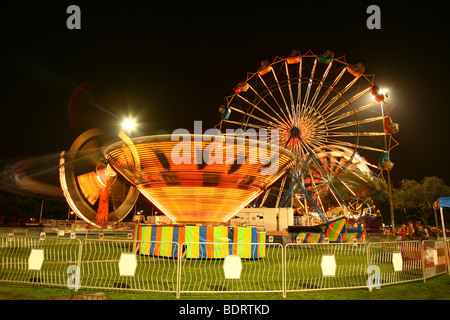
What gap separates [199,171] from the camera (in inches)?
380

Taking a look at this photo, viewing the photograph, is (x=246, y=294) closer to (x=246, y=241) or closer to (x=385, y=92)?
(x=246, y=241)

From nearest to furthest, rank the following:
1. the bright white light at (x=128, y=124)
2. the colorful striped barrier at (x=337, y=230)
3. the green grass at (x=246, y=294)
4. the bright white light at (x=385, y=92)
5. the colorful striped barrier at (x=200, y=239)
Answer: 1. the green grass at (x=246, y=294)
2. the colorful striped barrier at (x=200, y=239)
3. the bright white light at (x=128, y=124)
4. the colorful striped barrier at (x=337, y=230)
5. the bright white light at (x=385, y=92)

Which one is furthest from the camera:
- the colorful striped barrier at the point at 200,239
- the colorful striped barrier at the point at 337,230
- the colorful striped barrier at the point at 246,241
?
the colorful striped barrier at the point at 337,230

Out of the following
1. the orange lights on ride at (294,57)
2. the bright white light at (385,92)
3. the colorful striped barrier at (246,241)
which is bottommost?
the colorful striped barrier at (246,241)

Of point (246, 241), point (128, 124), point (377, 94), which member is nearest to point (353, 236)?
point (377, 94)

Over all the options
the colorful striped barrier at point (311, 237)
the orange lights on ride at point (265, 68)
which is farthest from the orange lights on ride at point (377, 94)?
the colorful striped barrier at point (311, 237)

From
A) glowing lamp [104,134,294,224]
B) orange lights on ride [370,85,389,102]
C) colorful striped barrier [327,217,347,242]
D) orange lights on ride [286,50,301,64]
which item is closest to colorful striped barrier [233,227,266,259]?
glowing lamp [104,134,294,224]

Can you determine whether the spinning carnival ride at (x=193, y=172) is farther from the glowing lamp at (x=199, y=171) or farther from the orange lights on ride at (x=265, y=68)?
the orange lights on ride at (x=265, y=68)

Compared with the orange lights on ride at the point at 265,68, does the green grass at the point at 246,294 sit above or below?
below

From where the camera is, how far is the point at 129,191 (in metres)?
18.3

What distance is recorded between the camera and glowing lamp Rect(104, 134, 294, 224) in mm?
9266

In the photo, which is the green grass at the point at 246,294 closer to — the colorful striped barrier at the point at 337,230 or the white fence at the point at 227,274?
the white fence at the point at 227,274

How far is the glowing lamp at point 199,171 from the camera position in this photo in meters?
9.27

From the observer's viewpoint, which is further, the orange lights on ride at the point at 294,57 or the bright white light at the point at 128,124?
the orange lights on ride at the point at 294,57
